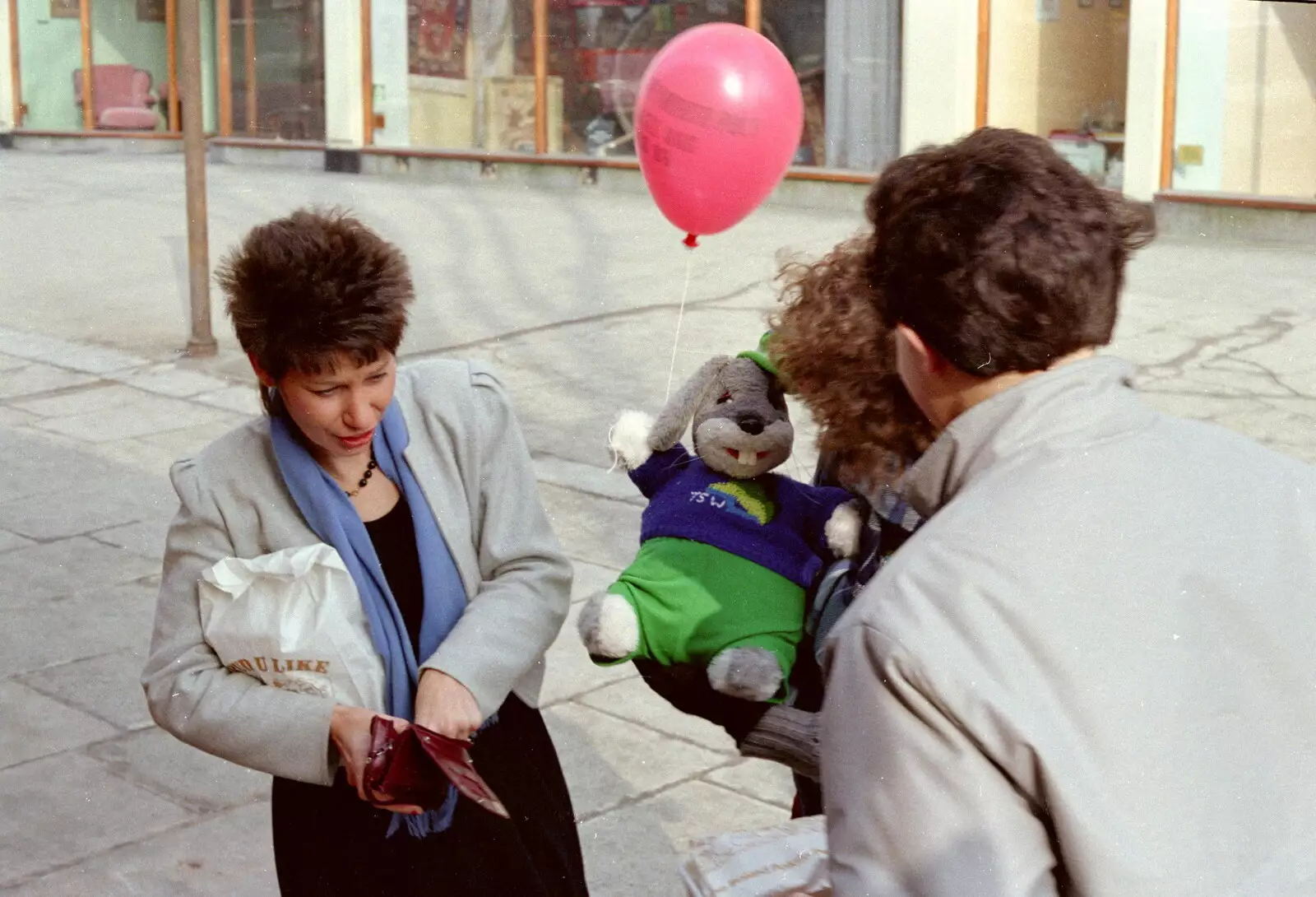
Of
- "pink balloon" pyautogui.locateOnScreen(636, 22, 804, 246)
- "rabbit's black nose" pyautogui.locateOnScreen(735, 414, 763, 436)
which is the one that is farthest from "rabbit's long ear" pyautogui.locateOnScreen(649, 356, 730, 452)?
"pink balloon" pyautogui.locateOnScreen(636, 22, 804, 246)

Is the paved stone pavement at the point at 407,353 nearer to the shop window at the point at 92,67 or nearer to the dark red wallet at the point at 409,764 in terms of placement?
the dark red wallet at the point at 409,764

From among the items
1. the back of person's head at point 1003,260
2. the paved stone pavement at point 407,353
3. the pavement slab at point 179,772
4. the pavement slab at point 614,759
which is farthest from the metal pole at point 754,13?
the back of person's head at point 1003,260

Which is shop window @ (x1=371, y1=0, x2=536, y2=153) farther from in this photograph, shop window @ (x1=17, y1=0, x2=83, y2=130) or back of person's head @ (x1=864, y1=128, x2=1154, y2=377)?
back of person's head @ (x1=864, y1=128, x2=1154, y2=377)

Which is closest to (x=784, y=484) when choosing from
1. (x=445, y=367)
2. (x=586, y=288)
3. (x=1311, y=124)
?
(x=445, y=367)

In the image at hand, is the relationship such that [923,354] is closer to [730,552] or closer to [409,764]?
[730,552]

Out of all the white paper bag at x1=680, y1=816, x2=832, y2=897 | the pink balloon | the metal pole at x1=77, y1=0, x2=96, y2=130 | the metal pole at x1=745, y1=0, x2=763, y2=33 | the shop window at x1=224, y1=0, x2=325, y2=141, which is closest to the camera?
the white paper bag at x1=680, y1=816, x2=832, y2=897

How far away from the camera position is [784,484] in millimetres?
2646

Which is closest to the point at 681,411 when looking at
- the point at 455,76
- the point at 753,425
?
the point at 753,425

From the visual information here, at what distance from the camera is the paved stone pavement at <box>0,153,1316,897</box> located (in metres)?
4.09

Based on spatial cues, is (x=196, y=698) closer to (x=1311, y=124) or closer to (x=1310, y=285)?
(x=1310, y=285)

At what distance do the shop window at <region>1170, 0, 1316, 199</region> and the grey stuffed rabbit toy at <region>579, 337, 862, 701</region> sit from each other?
413 inches

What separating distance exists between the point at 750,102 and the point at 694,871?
2.05 m

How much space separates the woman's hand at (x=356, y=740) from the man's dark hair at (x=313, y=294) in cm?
50

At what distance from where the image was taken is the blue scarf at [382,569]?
2436 mm
